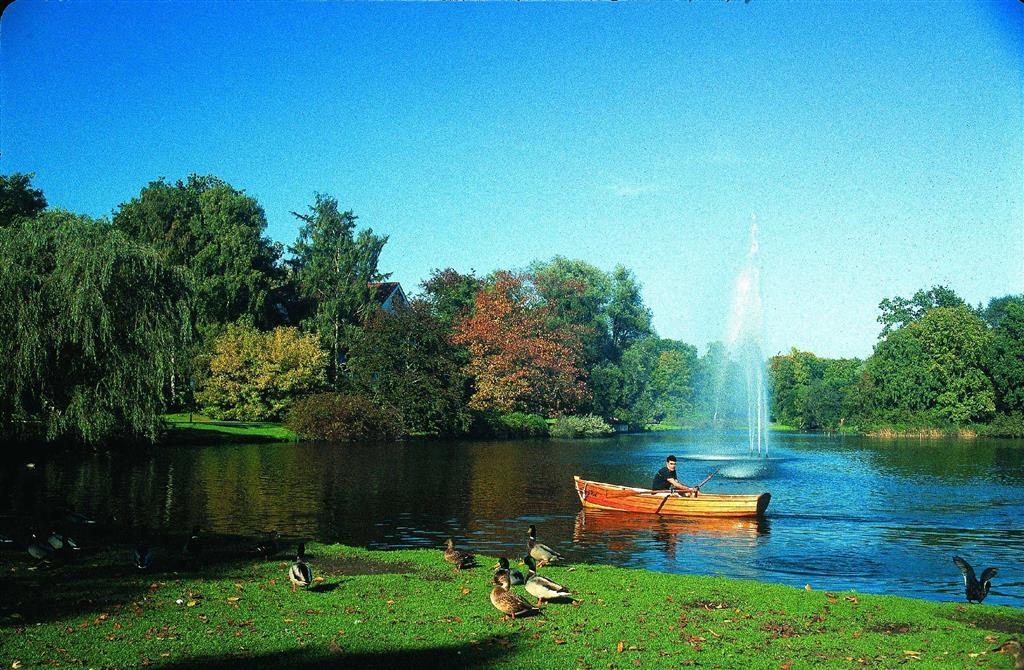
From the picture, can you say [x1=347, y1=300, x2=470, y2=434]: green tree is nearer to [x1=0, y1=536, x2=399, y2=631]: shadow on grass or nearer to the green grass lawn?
the green grass lawn

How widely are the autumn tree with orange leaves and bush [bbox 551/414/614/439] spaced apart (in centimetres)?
152

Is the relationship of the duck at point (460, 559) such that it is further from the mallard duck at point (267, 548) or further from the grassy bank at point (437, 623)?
the mallard duck at point (267, 548)

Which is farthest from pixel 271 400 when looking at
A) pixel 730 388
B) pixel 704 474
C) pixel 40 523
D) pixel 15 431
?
pixel 730 388

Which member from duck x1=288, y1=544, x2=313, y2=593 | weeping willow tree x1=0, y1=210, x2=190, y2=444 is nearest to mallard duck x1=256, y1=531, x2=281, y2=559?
duck x1=288, y1=544, x2=313, y2=593

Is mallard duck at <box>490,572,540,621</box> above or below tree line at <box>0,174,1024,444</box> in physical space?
below

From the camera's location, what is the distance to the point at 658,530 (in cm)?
2255

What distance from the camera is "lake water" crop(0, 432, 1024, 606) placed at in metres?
18.4

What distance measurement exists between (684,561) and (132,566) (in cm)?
Answer: 1101

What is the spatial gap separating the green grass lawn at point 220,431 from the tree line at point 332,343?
1.28 metres

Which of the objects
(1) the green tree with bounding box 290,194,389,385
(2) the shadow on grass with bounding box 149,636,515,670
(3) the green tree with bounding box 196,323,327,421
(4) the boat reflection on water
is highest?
(1) the green tree with bounding box 290,194,389,385

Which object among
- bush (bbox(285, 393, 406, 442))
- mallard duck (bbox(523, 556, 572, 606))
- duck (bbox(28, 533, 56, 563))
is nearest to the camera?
mallard duck (bbox(523, 556, 572, 606))

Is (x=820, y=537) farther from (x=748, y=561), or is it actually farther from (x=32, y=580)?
(x=32, y=580)

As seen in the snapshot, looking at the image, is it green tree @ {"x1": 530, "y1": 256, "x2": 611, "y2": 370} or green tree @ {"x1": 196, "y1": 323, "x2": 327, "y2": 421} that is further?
green tree @ {"x1": 530, "y1": 256, "x2": 611, "y2": 370}

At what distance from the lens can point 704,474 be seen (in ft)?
130
